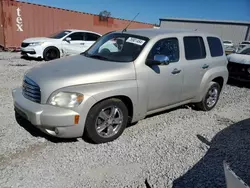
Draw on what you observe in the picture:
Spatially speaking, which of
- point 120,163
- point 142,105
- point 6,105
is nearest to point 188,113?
point 142,105

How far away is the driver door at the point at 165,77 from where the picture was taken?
3.97m

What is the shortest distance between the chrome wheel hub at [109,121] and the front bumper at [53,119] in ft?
1.09

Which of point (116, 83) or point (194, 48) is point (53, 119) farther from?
point (194, 48)

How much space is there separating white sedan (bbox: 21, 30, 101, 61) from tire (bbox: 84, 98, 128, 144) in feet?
27.2

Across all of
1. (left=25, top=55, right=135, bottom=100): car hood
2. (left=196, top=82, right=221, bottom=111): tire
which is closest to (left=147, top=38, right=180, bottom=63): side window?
(left=25, top=55, right=135, bottom=100): car hood

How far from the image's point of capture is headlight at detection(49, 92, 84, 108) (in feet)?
10.5

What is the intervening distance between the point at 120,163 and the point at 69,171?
2.18ft

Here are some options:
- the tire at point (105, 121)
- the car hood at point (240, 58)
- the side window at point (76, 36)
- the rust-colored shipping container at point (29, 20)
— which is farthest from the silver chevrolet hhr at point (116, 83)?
the rust-colored shipping container at point (29, 20)

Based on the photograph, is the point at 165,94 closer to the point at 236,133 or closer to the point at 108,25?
the point at 236,133

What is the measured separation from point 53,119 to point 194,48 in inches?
120

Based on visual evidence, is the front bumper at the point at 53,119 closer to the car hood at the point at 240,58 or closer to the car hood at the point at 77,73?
the car hood at the point at 77,73

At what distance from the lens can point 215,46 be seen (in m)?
5.29

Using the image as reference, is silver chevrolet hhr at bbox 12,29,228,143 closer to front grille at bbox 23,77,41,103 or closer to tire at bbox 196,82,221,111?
front grille at bbox 23,77,41,103

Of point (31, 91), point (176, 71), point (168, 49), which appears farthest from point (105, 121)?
point (168, 49)
